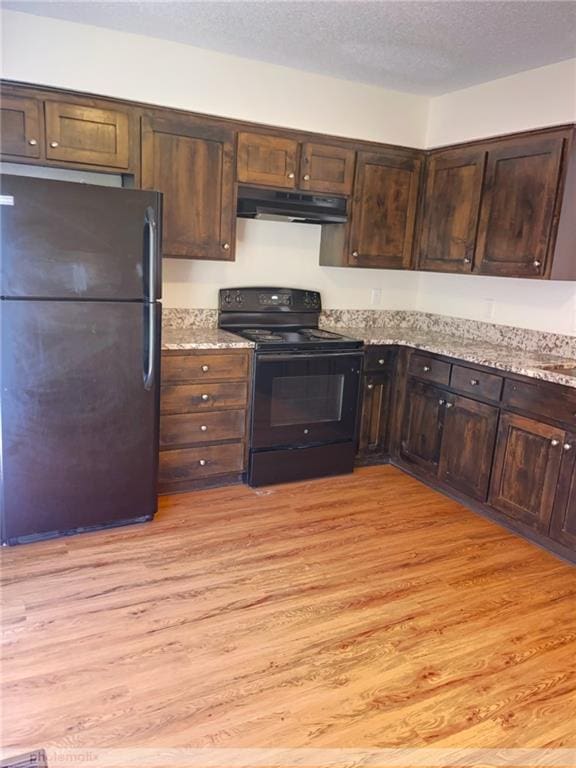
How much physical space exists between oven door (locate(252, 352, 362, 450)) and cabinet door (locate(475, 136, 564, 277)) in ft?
3.41

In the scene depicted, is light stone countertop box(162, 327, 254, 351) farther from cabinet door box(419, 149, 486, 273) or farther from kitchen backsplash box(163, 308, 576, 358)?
cabinet door box(419, 149, 486, 273)

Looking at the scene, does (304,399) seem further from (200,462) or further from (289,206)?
(289,206)

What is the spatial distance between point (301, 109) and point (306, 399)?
1.84 meters

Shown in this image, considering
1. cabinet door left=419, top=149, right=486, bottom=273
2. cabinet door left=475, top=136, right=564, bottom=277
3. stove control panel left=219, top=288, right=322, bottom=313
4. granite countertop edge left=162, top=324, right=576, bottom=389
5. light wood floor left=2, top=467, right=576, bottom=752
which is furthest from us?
stove control panel left=219, top=288, right=322, bottom=313

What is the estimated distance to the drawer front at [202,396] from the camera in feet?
10.7

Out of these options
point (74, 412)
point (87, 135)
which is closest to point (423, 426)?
point (74, 412)

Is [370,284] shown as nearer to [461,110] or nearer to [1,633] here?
[461,110]

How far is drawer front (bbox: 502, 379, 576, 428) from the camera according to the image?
2.77 meters

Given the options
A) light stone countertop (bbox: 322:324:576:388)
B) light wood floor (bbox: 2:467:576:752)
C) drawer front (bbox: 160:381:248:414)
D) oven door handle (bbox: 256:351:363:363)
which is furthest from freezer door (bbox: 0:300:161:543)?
light stone countertop (bbox: 322:324:576:388)

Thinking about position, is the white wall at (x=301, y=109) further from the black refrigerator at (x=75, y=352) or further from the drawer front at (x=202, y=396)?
the black refrigerator at (x=75, y=352)

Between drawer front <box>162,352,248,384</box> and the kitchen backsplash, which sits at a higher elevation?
the kitchen backsplash

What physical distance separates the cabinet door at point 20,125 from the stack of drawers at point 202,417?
1270 mm

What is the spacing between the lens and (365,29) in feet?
9.40

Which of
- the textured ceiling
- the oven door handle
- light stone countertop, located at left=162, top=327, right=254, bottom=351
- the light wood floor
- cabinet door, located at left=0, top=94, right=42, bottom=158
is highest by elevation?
the textured ceiling
